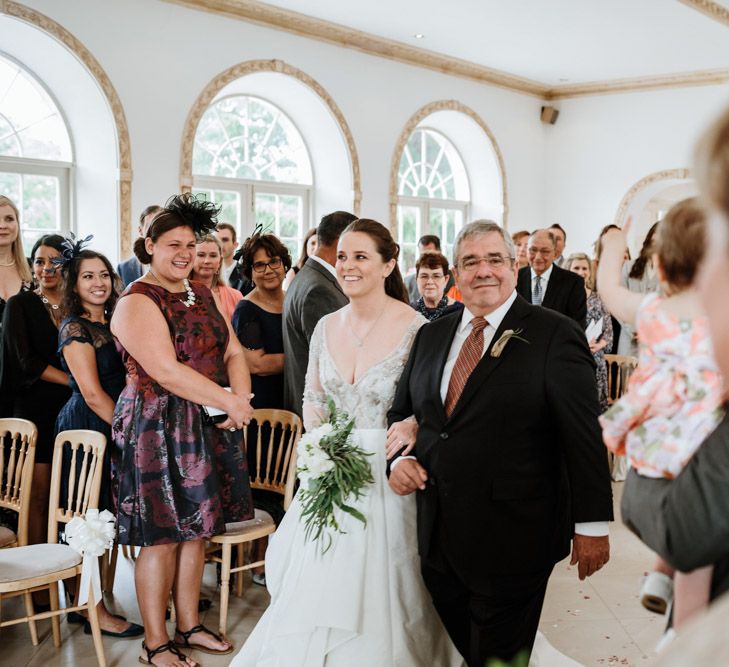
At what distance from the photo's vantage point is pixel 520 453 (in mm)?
2459

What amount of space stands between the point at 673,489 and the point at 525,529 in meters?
1.42

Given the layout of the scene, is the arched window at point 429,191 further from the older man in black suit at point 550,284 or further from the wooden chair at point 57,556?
the wooden chair at point 57,556

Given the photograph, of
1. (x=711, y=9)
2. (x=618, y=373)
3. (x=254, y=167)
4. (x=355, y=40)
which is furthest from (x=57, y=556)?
(x=711, y=9)

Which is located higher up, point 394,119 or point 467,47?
point 467,47

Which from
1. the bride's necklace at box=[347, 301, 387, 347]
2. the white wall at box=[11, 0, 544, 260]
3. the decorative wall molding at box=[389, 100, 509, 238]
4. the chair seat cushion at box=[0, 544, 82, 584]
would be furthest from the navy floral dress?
the decorative wall molding at box=[389, 100, 509, 238]

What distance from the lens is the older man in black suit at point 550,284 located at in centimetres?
586

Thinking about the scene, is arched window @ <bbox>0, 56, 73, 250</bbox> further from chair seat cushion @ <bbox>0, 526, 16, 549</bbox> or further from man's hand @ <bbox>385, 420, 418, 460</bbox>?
man's hand @ <bbox>385, 420, 418, 460</bbox>

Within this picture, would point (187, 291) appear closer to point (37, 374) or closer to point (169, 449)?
point (169, 449)

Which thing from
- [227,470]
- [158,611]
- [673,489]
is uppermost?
[673,489]

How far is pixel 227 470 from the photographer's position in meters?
3.55

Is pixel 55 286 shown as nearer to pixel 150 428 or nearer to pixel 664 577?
pixel 150 428

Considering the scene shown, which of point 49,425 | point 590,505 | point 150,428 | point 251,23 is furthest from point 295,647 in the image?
point 251,23

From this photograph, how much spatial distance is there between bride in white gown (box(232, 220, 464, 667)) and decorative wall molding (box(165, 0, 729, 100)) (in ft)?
20.8

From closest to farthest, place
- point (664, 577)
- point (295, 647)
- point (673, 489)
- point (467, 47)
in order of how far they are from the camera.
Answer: point (673, 489), point (664, 577), point (295, 647), point (467, 47)
